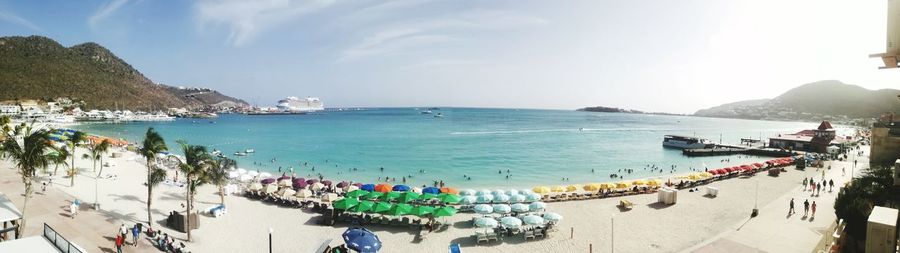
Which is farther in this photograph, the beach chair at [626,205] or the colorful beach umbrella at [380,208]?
the beach chair at [626,205]

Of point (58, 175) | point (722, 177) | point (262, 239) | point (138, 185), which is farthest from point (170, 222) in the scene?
point (722, 177)

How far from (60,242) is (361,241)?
7237mm

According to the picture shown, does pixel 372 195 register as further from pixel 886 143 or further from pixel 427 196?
pixel 886 143

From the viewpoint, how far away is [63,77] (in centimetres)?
12056

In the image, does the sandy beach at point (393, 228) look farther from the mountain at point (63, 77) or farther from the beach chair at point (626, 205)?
the mountain at point (63, 77)

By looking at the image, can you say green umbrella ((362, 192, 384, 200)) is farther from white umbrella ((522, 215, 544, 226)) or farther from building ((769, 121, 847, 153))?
building ((769, 121, 847, 153))

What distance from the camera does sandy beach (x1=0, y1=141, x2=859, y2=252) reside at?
16.4 meters

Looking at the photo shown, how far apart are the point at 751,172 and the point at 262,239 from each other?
38.1 m

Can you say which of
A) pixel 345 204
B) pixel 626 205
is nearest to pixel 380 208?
pixel 345 204

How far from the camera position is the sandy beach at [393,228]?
1638 centimetres

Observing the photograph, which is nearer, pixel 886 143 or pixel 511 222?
pixel 511 222

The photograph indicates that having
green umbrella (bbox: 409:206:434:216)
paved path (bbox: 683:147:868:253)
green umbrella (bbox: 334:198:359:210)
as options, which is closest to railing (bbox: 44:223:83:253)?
green umbrella (bbox: 334:198:359:210)

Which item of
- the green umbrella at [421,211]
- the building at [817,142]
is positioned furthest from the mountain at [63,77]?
the building at [817,142]

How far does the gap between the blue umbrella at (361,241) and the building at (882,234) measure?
39.9ft
